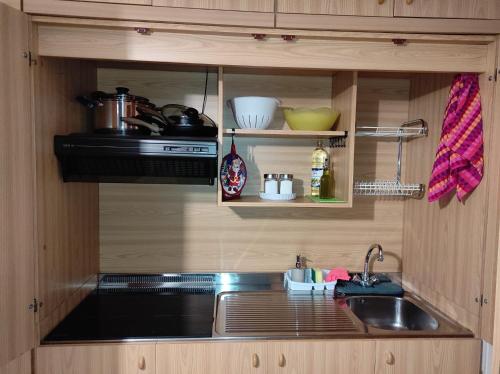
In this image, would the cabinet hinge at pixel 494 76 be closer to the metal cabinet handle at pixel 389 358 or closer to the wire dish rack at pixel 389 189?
the wire dish rack at pixel 389 189

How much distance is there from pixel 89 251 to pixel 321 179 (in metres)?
1.16

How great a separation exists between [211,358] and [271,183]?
31.0 inches

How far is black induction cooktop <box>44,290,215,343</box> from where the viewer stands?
139cm

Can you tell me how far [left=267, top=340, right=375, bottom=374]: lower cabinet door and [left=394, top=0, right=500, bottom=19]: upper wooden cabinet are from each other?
1.26 meters

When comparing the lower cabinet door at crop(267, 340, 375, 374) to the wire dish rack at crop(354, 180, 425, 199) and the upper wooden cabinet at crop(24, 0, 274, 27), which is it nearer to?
the wire dish rack at crop(354, 180, 425, 199)

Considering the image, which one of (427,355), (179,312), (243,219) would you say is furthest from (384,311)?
(179,312)

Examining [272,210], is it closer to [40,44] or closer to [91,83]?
[91,83]

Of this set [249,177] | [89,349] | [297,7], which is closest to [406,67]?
[297,7]

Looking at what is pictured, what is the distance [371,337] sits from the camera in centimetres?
141

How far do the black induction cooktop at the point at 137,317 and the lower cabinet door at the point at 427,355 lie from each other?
26.9 inches

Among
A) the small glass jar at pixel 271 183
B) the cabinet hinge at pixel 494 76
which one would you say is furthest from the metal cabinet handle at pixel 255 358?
the cabinet hinge at pixel 494 76

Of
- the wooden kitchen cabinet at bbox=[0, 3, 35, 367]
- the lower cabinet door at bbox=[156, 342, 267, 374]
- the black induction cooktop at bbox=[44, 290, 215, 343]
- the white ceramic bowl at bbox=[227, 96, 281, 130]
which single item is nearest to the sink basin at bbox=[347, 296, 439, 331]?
the lower cabinet door at bbox=[156, 342, 267, 374]

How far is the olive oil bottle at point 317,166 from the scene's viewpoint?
1.78 m

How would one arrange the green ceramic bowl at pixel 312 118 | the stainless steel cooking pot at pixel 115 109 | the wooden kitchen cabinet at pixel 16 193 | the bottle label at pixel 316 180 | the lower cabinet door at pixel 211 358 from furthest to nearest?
the bottle label at pixel 316 180 → the green ceramic bowl at pixel 312 118 → the stainless steel cooking pot at pixel 115 109 → the lower cabinet door at pixel 211 358 → the wooden kitchen cabinet at pixel 16 193
